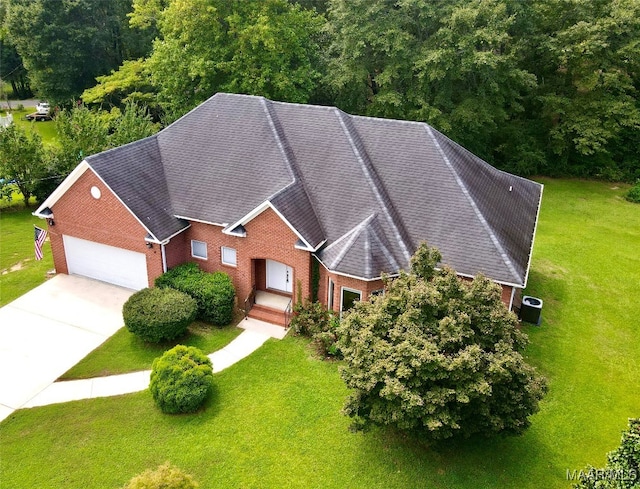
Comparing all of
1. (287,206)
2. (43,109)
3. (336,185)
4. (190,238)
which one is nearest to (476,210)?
(336,185)

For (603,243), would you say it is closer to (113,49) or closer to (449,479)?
(449,479)

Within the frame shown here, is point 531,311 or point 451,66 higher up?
point 451,66

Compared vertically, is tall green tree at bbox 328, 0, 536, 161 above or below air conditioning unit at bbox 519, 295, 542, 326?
above

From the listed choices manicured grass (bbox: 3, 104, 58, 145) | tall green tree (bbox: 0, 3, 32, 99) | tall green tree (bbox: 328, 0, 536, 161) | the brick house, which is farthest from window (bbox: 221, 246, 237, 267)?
tall green tree (bbox: 0, 3, 32, 99)

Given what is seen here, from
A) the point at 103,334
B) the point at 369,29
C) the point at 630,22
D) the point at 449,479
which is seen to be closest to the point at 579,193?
the point at 630,22

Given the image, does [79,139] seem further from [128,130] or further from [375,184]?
[375,184]

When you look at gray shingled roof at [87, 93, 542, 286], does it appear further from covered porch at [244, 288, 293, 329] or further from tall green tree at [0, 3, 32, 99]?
tall green tree at [0, 3, 32, 99]

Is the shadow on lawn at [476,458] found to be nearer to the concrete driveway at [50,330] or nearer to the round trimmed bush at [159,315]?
the round trimmed bush at [159,315]
